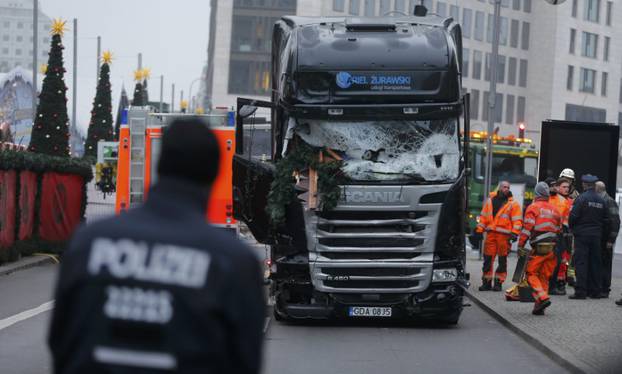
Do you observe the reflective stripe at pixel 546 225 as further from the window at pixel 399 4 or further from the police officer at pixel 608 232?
the window at pixel 399 4

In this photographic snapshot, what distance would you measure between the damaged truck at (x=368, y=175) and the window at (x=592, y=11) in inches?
3320

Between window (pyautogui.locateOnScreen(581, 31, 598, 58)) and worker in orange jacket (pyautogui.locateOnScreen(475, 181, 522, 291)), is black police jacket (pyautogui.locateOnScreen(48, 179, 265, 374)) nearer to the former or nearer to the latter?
worker in orange jacket (pyautogui.locateOnScreen(475, 181, 522, 291))

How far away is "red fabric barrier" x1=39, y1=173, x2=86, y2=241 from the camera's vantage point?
25781 mm

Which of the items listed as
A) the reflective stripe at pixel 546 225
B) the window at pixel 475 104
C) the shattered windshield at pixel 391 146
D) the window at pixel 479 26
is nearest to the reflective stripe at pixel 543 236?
the reflective stripe at pixel 546 225

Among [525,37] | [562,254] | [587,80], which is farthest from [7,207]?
[587,80]

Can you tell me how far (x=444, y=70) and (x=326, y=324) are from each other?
11.6 feet

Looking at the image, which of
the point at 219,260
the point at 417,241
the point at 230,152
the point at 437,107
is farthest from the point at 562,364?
the point at 230,152

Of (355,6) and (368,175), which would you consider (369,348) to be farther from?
(355,6)

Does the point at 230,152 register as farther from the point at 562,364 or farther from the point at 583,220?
the point at 562,364

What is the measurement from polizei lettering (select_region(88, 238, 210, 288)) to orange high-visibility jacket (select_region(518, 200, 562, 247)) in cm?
1205

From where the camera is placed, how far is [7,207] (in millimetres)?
22922

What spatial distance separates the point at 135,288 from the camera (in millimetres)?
3666

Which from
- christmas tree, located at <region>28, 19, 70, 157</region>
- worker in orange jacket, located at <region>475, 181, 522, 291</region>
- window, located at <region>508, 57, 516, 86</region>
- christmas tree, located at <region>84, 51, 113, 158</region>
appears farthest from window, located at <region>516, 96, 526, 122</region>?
worker in orange jacket, located at <region>475, 181, 522, 291</region>

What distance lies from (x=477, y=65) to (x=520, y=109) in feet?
19.9
